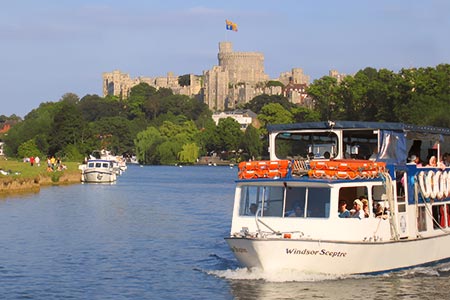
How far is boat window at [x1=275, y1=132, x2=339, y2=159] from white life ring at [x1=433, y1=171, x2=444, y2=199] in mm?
3524

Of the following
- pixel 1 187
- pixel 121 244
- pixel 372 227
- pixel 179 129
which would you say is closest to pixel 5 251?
pixel 121 244

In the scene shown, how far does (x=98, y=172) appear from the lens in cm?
8600

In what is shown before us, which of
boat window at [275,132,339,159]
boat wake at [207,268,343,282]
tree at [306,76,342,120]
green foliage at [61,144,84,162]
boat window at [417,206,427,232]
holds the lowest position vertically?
boat wake at [207,268,343,282]

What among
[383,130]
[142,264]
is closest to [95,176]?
[142,264]

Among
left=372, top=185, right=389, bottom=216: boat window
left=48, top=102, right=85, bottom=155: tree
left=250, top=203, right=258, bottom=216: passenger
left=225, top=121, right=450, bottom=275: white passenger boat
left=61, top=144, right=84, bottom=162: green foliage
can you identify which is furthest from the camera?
left=48, top=102, right=85, bottom=155: tree

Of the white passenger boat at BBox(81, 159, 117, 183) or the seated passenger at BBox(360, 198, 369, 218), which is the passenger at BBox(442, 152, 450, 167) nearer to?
the seated passenger at BBox(360, 198, 369, 218)

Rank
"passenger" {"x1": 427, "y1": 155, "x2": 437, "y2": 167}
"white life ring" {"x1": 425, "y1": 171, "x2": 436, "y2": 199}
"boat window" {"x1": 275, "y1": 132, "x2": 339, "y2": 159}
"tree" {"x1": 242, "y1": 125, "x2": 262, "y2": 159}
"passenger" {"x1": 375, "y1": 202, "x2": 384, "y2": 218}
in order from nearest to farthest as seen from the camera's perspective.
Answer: "passenger" {"x1": 375, "y1": 202, "x2": 384, "y2": 218}
"boat window" {"x1": 275, "y1": 132, "x2": 339, "y2": 159}
"white life ring" {"x1": 425, "y1": 171, "x2": 436, "y2": 199}
"passenger" {"x1": 427, "y1": 155, "x2": 437, "y2": 167}
"tree" {"x1": 242, "y1": 125, "x2": 262, "y2": 159}

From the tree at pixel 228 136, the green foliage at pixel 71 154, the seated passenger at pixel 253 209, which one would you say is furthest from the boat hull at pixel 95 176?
the tree at pixel 228 136

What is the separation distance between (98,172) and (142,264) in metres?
55.2

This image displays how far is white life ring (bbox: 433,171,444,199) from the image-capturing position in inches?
1177

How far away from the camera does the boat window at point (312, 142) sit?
93.6ft

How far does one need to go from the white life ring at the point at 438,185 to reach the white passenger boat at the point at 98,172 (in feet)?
189

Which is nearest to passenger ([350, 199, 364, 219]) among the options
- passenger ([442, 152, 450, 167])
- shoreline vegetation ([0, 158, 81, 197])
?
passenger ([442, 152, 450, 167])

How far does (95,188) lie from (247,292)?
Answer: 175ft
